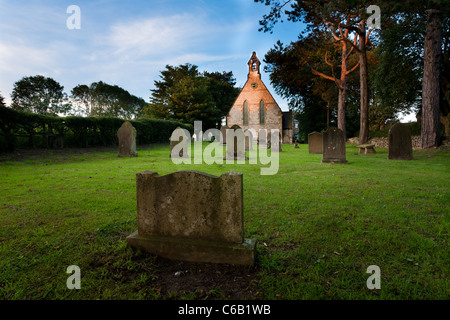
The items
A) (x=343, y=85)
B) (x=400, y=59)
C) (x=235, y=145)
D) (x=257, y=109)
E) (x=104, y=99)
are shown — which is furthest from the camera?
(x=104, y=99)

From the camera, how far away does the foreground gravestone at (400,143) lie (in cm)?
1090

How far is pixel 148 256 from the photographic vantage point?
263 centimetres

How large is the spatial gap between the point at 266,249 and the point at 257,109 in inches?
1433

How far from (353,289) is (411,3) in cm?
813

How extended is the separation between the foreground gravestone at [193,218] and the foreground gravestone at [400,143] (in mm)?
Answer: 11832

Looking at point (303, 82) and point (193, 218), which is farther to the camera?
point (303, 82)

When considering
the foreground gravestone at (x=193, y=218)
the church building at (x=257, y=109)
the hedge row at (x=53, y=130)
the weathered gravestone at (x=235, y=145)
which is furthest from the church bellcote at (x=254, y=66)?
the foreground gravestone at (x=193, y=218)

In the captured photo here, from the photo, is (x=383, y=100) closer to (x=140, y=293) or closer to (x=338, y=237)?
(x=338, y=237)

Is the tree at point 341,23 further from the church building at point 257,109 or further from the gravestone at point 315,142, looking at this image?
the church building at point 257,109

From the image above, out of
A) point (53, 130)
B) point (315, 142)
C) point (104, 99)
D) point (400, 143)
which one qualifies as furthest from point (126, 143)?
point (104, 99)

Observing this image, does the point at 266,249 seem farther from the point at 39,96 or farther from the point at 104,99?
the point at 104,99

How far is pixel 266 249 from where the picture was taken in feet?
9.11
